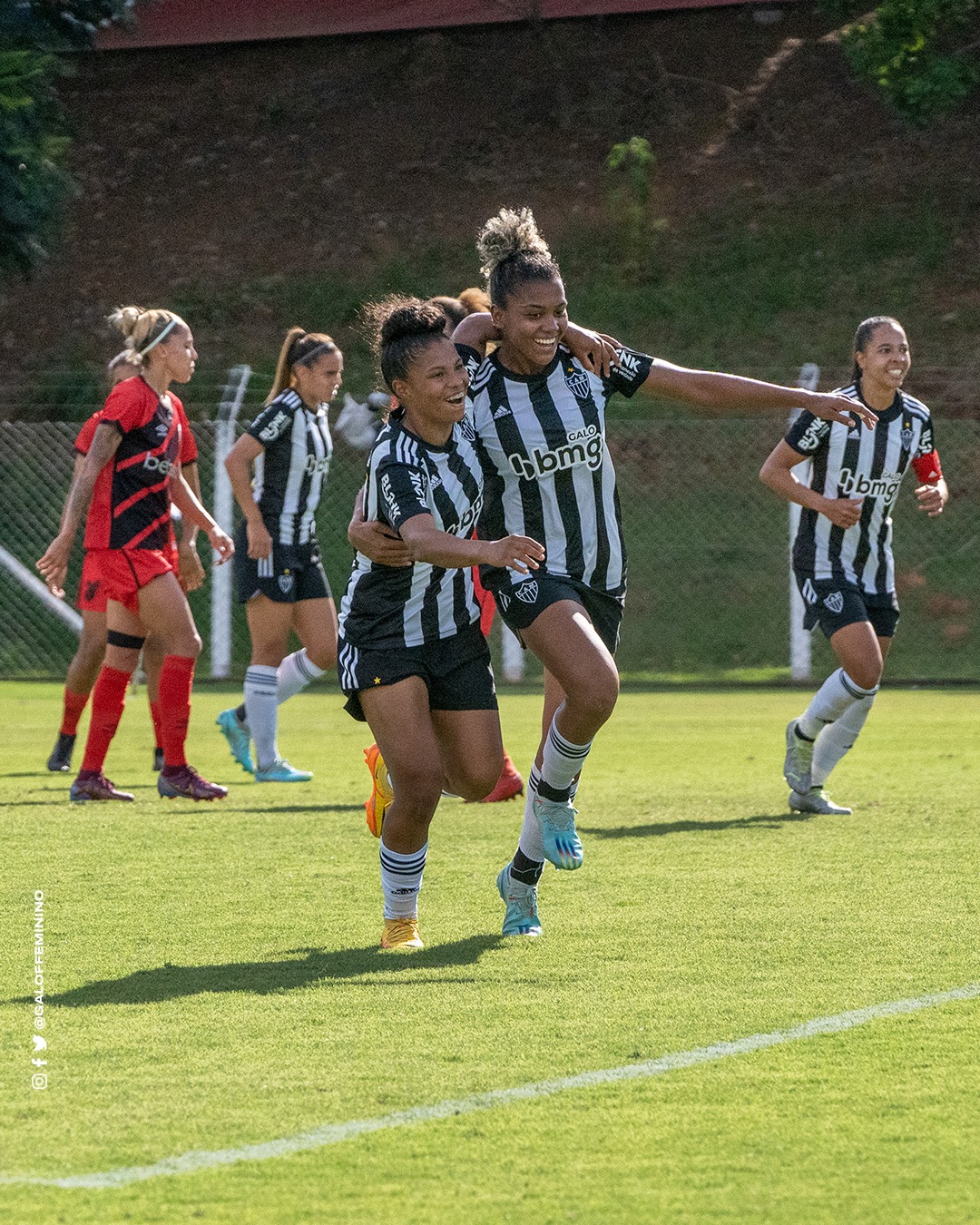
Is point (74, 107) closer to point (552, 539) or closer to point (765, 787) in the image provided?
point (765, 787)

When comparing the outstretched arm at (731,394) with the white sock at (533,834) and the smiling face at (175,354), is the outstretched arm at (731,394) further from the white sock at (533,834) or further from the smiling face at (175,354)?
the smiling face at (175,354)

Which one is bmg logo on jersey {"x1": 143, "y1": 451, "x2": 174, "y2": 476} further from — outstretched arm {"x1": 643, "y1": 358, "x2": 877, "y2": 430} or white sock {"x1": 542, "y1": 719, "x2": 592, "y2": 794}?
white sock {"x1": 542, "y1": 719, "x2": 592, "y2": 794}

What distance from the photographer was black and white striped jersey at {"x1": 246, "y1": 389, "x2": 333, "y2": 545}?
888 centimetres

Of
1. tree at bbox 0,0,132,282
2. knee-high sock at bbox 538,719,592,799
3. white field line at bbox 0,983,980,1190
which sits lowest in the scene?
white field line at bbox 0,983,980,1190

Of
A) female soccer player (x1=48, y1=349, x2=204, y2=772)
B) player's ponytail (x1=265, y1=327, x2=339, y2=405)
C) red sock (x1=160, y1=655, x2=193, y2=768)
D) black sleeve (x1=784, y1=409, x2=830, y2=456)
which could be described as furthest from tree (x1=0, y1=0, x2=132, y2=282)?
black sleeve (x1=784, y1=409, x2=830, y2=456)

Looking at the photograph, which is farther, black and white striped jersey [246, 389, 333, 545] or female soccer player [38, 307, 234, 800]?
black and white striped jersey [246, 389, 333, 545]

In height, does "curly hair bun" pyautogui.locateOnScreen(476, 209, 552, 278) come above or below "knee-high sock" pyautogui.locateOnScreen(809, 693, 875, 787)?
above

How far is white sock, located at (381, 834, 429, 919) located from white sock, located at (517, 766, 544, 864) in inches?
12.2

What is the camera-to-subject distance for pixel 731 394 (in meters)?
5.30

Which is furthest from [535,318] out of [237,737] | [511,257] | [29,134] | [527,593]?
[29,134]

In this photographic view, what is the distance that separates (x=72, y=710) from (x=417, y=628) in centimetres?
493

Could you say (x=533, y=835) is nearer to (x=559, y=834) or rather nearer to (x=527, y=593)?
(x=559, y=834)

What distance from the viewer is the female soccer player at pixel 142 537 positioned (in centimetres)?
792

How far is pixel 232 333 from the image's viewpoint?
24234mm
